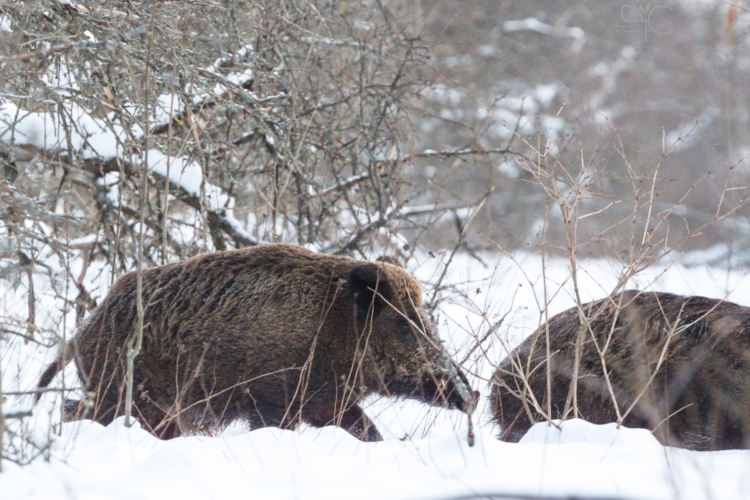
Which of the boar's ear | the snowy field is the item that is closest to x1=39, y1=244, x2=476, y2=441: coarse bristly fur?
the boar's ear

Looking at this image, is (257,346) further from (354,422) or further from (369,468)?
(369,468)

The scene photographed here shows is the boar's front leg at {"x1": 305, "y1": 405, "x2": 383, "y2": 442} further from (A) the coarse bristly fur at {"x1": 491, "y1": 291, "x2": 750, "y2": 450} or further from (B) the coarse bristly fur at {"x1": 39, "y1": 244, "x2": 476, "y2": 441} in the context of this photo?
(A) the coarse bristly fur at {"x1": 491, "y1": 291, "x2": 750, "y2": 450}

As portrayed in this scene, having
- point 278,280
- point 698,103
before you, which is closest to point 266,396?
point 278,280

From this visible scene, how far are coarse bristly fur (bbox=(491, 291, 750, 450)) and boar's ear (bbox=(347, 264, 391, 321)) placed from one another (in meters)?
0.86

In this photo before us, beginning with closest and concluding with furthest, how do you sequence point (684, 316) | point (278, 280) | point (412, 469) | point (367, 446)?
point (412, 469)
point (367, 446)
point (684, 316)
point (278, 280)

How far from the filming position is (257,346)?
142 inches

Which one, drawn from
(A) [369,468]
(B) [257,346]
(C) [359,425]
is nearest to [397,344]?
(C) [359,425]

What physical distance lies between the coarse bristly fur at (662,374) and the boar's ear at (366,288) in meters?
0.86

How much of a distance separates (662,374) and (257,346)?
227cm

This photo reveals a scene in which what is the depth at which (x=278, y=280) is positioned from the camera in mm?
3830

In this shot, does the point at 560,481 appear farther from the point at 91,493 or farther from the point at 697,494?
the point at 91,493

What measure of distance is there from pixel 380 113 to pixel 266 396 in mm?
3660

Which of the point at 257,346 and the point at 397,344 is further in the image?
the point at 397,344

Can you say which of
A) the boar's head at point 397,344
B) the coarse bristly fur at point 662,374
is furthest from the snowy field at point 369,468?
the boar's head at point 397,344
